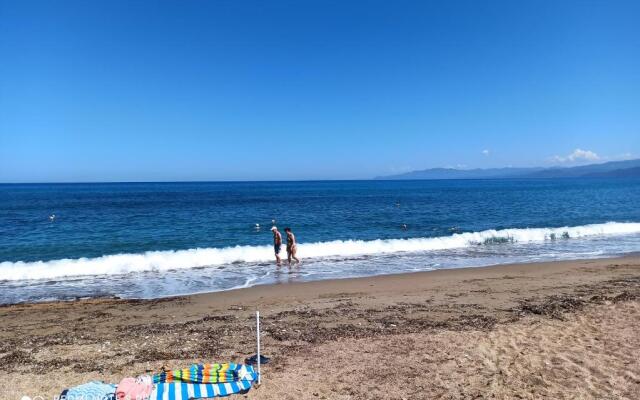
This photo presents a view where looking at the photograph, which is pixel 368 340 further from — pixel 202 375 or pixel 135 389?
pixel 135 389

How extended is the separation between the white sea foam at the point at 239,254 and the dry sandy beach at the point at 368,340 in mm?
6016

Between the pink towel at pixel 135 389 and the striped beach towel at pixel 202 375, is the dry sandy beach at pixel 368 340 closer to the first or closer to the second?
the striped beach towel at pixel 202 375

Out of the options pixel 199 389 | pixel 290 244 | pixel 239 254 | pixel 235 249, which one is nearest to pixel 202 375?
pixel 199 389

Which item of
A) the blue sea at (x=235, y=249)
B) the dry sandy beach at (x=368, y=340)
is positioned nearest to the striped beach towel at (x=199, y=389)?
the dry sandy beach at (x=368, y=340)

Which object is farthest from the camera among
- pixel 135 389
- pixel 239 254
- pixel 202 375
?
pixel 239 254

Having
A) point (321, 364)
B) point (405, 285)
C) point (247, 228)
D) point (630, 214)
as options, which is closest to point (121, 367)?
point (321, 364)

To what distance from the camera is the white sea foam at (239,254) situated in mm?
17516

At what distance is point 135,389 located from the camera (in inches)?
235

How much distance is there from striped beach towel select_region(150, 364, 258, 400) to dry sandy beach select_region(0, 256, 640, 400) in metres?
0.33

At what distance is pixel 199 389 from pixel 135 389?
893mm

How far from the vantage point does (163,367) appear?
7.11m

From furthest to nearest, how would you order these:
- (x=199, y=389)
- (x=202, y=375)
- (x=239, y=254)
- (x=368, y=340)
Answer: (x=239, y=254), (x=368, y=340), (x=202, y=375), (x=199, y=389)

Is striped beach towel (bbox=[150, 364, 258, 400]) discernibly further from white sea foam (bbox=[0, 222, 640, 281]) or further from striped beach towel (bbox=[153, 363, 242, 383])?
white sea foam (bbox=[0, 222, 640, 281])

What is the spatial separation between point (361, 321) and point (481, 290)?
16.3ft
